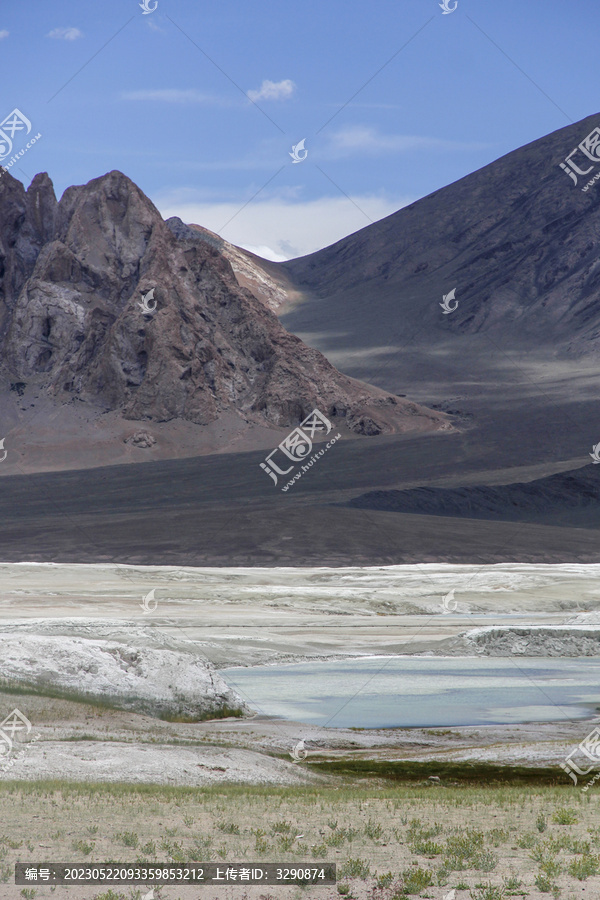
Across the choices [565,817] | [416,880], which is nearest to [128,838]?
[416,880]

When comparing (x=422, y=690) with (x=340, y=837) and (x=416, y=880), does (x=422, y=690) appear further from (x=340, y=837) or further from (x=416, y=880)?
(x=416, y=880)

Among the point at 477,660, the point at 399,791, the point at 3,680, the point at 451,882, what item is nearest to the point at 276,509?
the point at 477,660

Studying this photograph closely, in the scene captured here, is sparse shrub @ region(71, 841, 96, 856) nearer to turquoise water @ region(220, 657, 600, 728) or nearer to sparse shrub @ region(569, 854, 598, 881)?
sparse shrub @ region(569, 854, 598, 881)

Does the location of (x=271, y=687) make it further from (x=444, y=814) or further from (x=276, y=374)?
(x=276, y=374)

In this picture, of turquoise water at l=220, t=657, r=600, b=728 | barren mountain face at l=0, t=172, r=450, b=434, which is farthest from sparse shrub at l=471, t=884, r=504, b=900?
barren mountain face at l=0, t=172, r=450, b=434

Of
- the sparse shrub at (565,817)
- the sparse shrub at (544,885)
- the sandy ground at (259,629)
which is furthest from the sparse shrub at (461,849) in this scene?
the sandy ground at (259,629)

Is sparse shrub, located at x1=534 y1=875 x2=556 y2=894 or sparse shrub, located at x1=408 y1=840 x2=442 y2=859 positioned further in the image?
sparse shrub, located at x1=408 y1=840 x2=442 y2=859
